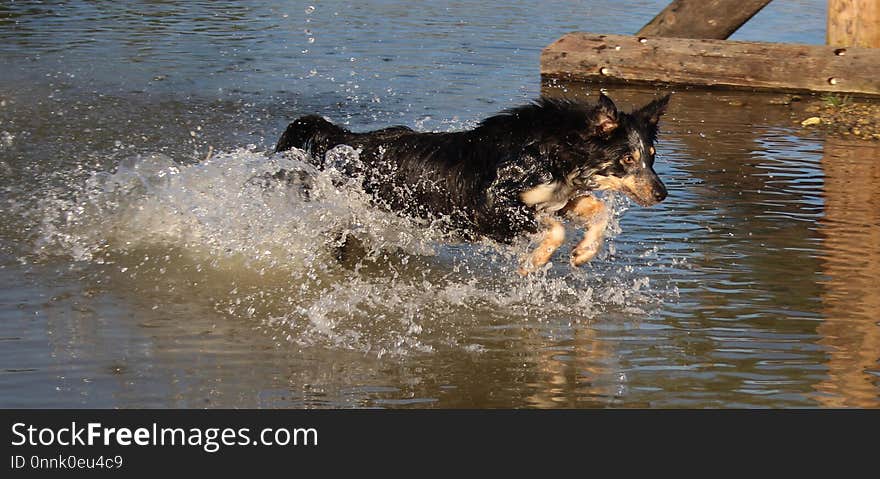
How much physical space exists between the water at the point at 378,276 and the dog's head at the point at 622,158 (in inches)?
21.4

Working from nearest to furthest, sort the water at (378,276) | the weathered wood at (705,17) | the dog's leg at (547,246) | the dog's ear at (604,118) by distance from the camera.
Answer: the water at (378,276) → the dog's ear at (604,118) → the dog's leg at (547,246) → the weathered wood at (705,17)

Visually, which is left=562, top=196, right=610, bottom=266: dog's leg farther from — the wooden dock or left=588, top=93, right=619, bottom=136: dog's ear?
the wooden dock

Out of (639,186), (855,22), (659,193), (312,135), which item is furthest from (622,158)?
(855,22)

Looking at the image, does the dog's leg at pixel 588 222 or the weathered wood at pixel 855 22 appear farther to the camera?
the weathered wood at pixel 855 22

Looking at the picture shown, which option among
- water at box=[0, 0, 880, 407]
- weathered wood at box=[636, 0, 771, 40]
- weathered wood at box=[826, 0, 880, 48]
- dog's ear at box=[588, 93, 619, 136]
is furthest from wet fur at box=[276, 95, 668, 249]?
weathered wood at box=[636, 0, 771, 40]

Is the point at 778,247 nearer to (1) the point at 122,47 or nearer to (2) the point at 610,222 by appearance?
(2) the point at 610,222

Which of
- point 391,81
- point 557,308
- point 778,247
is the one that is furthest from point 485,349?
point 391,81

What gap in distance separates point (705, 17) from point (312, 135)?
713 cm

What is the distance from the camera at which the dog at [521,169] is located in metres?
6.50

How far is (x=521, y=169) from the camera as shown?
656 centimetres

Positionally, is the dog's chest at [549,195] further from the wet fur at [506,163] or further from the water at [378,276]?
the water at [378,276]

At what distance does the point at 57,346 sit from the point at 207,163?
235 centimetres

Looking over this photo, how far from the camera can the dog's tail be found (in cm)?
700

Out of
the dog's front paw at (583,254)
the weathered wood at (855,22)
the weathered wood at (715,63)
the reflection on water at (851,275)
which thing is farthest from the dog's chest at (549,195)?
the weathered wood at (855,22)
